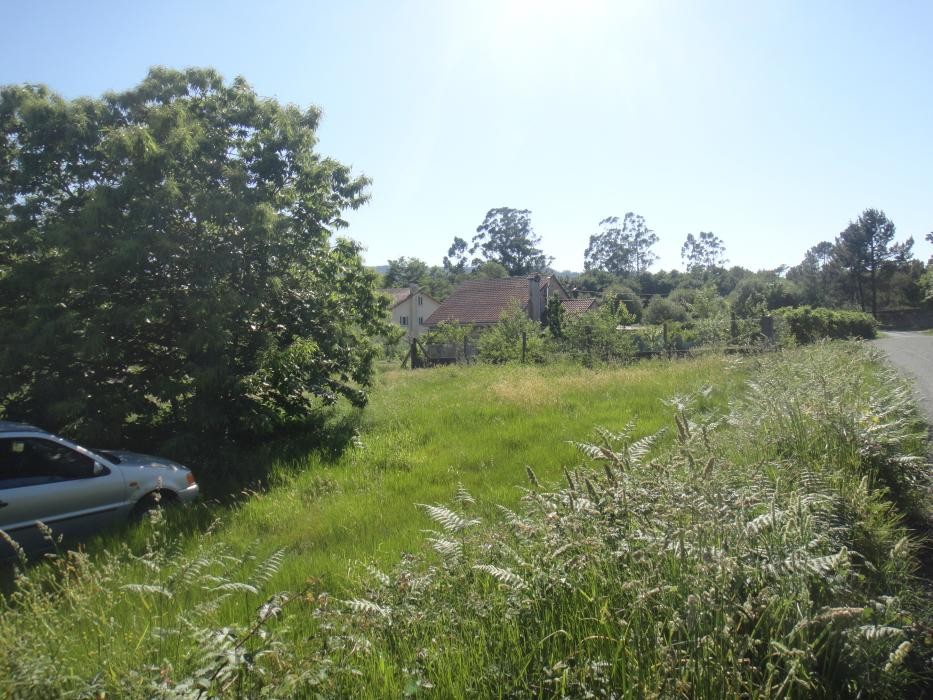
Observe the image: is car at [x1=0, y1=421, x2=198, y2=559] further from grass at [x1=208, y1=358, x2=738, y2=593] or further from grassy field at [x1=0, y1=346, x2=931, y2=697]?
grass at [x1=208, y1=358, x2=738, y2=593]

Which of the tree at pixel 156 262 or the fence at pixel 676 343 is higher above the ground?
the tree at pixel 156 262

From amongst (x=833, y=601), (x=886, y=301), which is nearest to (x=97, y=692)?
(x=833, y=601)

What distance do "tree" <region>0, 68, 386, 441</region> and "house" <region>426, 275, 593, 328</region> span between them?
3814cm

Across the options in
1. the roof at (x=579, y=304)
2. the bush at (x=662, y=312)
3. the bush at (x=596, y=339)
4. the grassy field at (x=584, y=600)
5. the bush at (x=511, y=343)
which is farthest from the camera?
the bush at (x=662, y=312)

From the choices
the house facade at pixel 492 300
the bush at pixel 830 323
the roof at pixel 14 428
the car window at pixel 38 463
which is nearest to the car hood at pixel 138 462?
the car window at pixel 38 463

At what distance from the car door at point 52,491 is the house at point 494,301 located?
137 feet

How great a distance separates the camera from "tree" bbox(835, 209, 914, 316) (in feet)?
218

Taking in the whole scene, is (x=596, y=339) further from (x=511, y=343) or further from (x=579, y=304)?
(x=579, y=304)

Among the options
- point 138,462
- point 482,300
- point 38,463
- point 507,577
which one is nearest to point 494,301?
point 482,300

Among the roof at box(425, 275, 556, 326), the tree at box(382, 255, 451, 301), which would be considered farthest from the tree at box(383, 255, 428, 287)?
the roof at box(425, 275, 556, 326)

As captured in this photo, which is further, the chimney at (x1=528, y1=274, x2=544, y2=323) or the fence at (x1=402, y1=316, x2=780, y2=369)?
the chimney at (x1=528, y1=274, x2=544, y2=323)

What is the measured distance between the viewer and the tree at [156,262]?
26.9ft

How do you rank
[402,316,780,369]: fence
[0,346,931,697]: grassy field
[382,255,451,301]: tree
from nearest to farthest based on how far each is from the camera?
1. [0,346,931,697]: grassy field
2. [402,316,780,369]: fence
3. [382,255,451,301]: tree

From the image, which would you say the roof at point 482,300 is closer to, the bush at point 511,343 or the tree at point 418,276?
the bush at point 511,343
